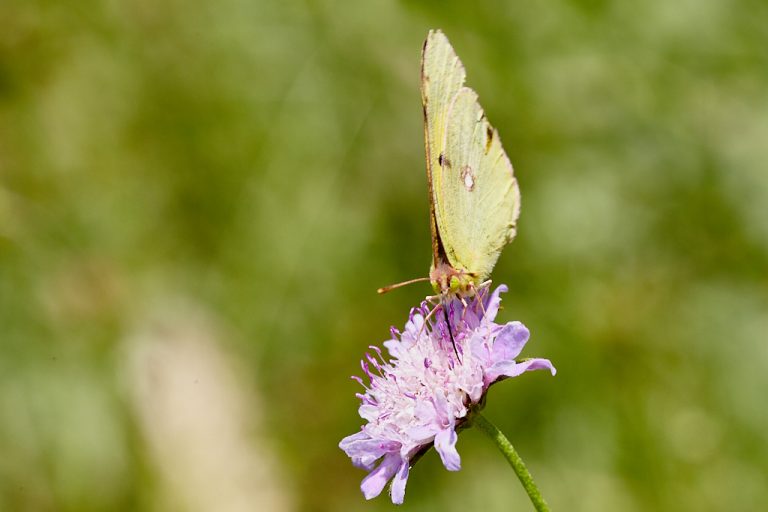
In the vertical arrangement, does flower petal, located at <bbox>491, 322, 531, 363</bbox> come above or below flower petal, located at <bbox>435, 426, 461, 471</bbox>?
above

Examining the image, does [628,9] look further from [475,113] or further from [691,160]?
[475,113]

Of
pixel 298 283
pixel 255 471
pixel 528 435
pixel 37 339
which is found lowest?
pixel 528 435

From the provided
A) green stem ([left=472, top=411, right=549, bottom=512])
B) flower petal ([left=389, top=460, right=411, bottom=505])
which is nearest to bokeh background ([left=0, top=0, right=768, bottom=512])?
flower petal ([left=389, top=460, right=411, bottom=505])

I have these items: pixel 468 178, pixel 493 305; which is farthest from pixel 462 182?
pixel 493 305

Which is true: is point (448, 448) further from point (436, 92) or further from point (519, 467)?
point (436, 92)

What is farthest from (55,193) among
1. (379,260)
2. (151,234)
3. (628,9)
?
(628,9)

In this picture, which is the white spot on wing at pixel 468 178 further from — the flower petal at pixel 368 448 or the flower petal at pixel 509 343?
the flower petal at pixel 368 448

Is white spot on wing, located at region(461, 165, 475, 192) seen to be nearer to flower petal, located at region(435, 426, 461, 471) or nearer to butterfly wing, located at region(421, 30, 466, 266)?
butterfly wing, located at region(421, 30, 466, 266)

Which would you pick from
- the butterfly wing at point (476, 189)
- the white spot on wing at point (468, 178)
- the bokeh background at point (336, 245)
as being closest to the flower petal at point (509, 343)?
the butterfly wing at point (476, 189)
